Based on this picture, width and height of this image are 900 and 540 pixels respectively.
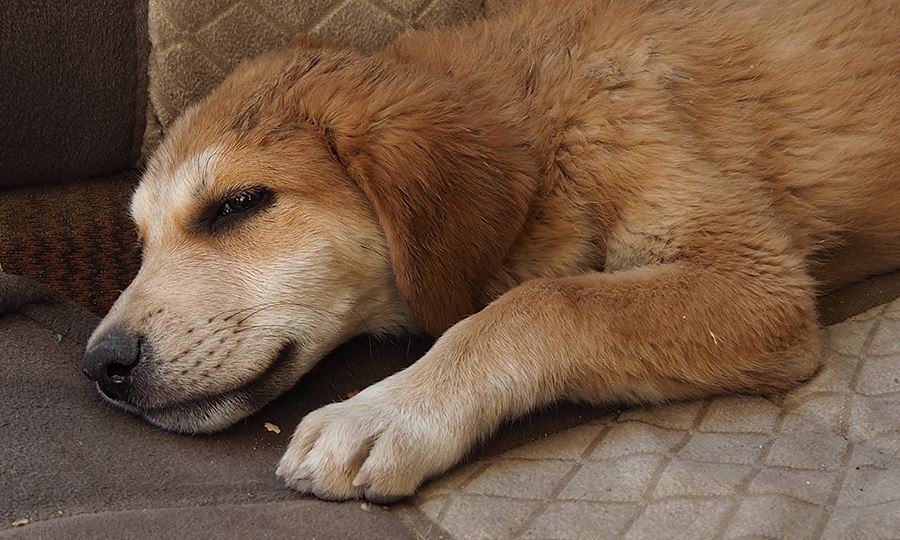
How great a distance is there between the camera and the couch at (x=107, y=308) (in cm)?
160

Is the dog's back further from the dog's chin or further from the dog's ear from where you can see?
the dog's chin

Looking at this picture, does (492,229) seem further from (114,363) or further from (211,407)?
(114,363)

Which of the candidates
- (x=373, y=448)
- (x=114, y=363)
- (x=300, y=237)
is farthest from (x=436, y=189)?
(x=114, y=363)

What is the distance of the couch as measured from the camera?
1604mm

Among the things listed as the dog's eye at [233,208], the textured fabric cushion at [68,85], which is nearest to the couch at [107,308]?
the textured fabric cushion at [68,85]

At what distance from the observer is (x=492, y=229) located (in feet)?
6.73

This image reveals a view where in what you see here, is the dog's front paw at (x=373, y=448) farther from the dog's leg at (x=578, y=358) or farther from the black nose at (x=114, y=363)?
the black nose at (x=114, y=363)

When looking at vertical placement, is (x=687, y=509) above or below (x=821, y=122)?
below

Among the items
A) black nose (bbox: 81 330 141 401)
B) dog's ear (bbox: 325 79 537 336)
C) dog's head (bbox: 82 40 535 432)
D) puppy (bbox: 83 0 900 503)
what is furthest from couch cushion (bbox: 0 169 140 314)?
dog's ear (bbox: 325 79 537 336)

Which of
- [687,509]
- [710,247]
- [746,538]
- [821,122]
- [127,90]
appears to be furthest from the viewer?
[127,90]

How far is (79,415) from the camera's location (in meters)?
1.92

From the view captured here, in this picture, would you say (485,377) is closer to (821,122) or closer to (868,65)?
(821,122)

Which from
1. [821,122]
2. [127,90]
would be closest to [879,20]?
[821,122]

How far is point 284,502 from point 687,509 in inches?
31.1
